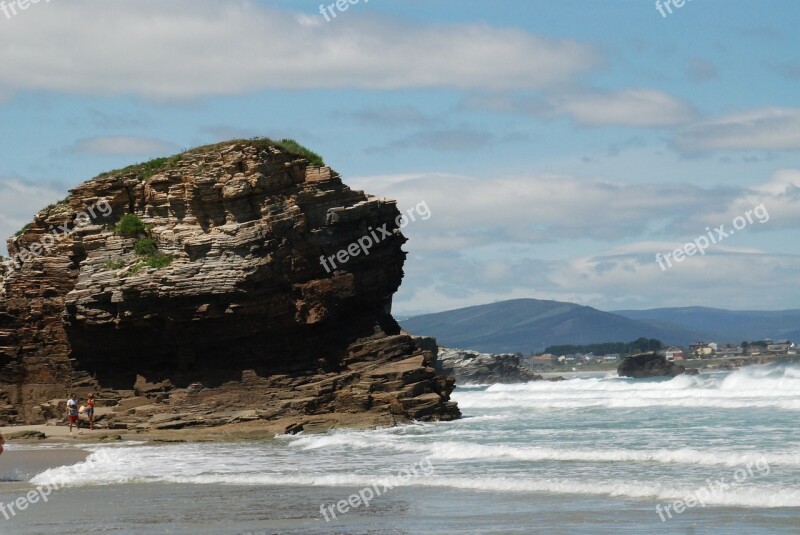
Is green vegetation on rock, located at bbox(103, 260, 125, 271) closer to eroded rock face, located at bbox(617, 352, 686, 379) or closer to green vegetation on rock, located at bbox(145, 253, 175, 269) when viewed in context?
green vegetation on rock, located at bbox(145, 253, 175, 269)

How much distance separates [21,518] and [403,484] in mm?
7200

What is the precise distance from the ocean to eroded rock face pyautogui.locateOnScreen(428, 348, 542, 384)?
8700 cm

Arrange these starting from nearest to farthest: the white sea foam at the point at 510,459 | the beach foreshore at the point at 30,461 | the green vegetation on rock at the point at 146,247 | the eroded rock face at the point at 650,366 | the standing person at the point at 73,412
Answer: the white sea foam at the point at 510,459 < the beach foreshore at the point at 30,461 < the standing person at the point at 73,412 < the green vegetation on rock at the point at 146,247 < the eroded rock face at the point at 650,366

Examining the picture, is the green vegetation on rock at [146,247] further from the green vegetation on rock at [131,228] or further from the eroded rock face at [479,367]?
the eroded rock face at [479,367]

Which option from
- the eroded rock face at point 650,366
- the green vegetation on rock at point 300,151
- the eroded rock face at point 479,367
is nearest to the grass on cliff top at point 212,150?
the green vegetation on rock at point 300,151

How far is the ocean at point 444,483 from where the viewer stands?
57.4ft

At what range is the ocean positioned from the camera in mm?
17500

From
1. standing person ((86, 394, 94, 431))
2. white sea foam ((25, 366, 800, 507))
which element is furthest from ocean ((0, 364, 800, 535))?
standing person ((86, 394, 94, 431))

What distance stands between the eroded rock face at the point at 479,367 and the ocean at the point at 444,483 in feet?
285

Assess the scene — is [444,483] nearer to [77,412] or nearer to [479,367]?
[77,412]

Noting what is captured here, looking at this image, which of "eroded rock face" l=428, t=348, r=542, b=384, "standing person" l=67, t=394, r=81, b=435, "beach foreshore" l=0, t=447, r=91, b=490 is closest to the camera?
"beach foreshore" l=0, t=447, r=91, b=490

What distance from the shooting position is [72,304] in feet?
114

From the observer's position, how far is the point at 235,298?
33.5 meters

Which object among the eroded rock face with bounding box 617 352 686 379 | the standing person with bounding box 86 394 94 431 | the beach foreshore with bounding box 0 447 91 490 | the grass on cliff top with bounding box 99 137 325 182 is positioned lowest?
the eroded rock face with bounding box 617 352 686 379
